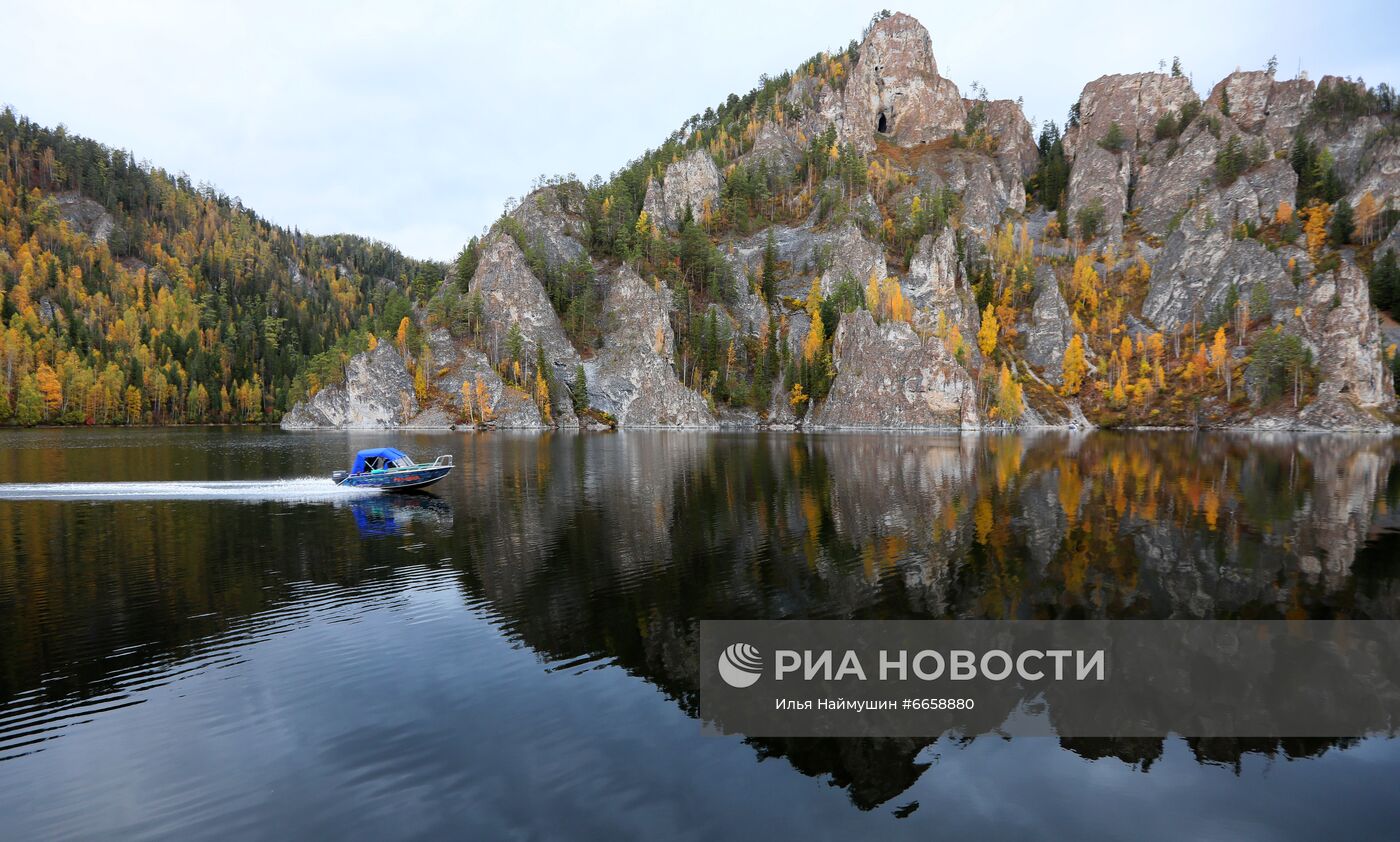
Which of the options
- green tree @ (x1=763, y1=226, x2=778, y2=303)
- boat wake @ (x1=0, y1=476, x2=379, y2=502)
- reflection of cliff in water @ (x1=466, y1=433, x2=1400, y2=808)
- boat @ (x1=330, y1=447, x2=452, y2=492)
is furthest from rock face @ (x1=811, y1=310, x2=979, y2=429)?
boat wake @ (x1=0, y1=476, x2=379, y2=502)

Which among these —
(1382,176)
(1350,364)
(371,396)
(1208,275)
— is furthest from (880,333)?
(1382,176)

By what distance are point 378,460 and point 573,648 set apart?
3916 centimetres

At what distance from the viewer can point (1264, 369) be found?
146 meters

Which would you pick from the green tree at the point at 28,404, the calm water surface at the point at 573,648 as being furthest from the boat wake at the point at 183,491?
the green tree at the point at 28,404

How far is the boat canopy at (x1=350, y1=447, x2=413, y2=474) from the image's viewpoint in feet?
164

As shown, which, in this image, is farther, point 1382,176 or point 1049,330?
point 1382,176

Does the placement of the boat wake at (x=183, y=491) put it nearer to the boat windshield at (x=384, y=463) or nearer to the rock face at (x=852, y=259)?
the boat windshield at (x=384, y=463)

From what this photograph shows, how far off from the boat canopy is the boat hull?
79cm

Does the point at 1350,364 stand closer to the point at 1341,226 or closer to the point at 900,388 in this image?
the point at 1341,226

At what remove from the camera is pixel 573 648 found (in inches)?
722

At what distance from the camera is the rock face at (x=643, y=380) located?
164m

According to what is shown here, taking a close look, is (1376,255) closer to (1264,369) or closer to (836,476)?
(1264,369)

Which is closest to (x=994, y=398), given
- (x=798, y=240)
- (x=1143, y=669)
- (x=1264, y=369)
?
(x=1264, y=369)

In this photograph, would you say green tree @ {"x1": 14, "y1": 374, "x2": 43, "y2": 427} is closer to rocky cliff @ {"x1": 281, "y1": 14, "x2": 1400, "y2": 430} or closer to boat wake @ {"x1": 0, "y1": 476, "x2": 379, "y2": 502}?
rocky cliff @ {"x1": 281, "y1": 14, "x2": 1400, "y2": 430}
